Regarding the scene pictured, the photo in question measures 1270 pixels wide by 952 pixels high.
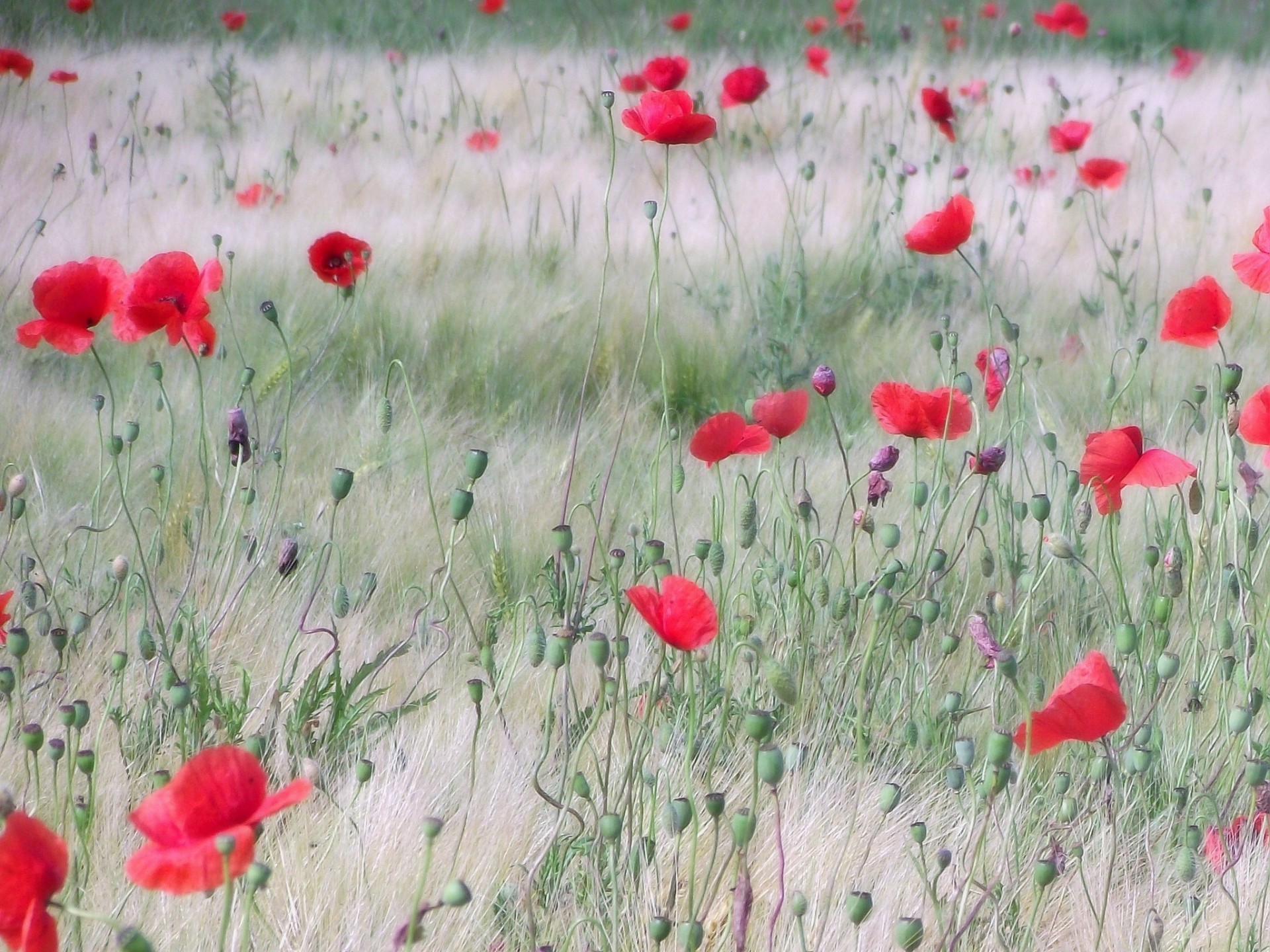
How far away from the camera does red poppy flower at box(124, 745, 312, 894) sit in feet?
2.21

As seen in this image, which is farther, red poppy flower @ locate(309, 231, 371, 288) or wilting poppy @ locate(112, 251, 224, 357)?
red poppy flower @ locate(309, 231, 371, 288)

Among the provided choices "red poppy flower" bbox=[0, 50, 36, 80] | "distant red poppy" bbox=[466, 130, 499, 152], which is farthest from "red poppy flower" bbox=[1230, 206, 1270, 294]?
"red poppy flower" bbox=[0, 50, 36, 80]

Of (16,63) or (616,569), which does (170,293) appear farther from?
(16,63)

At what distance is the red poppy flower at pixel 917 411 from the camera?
1.31 meters

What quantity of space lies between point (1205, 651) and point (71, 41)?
4.33 meters

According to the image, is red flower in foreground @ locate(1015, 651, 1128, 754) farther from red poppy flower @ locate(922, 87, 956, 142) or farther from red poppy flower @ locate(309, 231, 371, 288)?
red poppy flower @ locate(922, 87, 956, 142)

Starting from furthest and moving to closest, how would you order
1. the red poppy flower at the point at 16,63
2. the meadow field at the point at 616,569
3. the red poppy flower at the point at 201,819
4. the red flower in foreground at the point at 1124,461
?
the red poppy flower at the point at 16,63 → the red flower in foreground at the point at 1124,461 → the meadow field at the point at 616,569 → the red poppy flower at the point at 201,819

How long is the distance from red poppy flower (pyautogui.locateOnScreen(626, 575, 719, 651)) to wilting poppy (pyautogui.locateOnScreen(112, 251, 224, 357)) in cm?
71

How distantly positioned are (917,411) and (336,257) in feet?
2.67

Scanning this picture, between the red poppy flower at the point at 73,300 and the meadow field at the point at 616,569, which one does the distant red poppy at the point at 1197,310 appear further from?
the red poppy flower at the point at 73,300

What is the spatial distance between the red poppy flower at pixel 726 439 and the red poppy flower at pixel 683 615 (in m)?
0.35

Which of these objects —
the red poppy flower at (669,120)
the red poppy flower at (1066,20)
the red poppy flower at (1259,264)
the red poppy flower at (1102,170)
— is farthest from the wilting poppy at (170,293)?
the red poppy flower at (1066,20)

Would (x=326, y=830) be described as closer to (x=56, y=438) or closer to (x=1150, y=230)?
(x=56, y=438)

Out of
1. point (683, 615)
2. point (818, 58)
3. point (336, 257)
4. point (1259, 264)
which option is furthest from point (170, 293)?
point (818, 58)
